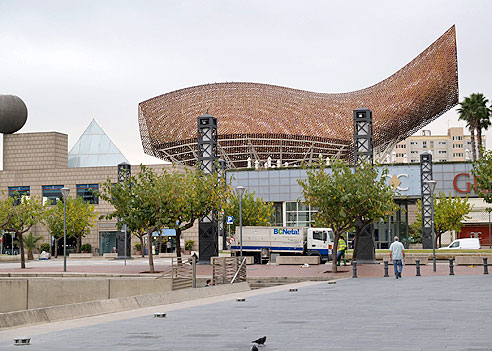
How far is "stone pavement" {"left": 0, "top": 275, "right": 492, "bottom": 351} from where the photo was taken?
33.0 feet

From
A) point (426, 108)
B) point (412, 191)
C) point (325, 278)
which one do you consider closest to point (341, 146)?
point (426, 108)

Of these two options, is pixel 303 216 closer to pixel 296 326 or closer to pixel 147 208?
pixel 147 208

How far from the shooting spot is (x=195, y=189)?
132 feet

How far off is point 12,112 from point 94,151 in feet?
54.7

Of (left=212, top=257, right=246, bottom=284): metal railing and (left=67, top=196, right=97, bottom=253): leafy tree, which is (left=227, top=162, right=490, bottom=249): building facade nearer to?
(left=67, top=196, right=97, bottom=253): leafy tree

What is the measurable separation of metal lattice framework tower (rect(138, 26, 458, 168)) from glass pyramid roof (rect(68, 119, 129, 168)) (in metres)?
13.4

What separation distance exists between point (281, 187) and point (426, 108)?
27727 mm

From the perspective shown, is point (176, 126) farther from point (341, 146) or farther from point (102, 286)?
point (102, 286)

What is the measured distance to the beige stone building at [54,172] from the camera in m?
81.9

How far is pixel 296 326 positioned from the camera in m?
12.6

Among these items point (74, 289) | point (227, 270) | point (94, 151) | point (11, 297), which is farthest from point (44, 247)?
point (11, 297)

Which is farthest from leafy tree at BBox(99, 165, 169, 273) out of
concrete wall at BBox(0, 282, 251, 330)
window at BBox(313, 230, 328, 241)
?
concrete wall at BBox(0, 282, 251, 330)

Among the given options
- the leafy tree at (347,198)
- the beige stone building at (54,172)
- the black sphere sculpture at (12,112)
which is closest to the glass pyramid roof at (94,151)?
the beige stone building at (54,172)

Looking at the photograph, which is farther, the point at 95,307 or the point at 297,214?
the point at 297,214
